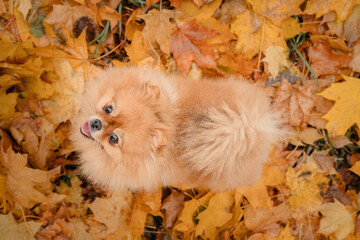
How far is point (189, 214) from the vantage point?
7.57 feet

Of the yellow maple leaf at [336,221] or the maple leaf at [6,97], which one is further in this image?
the yellow maple leaf at [336,221]

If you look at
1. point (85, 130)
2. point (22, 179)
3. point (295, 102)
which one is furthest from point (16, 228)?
point (295, 102)

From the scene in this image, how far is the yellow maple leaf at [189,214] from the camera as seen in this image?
7.45 feet

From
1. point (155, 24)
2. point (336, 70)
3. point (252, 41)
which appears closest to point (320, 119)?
point (336, 70)

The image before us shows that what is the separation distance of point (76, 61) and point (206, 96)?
A: 4.25 ft

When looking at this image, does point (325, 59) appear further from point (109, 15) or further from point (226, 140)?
point (109, 15)

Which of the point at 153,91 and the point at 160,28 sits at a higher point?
the point at 160,28

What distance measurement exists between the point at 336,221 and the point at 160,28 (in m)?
2.63

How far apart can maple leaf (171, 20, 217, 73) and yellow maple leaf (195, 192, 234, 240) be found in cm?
129

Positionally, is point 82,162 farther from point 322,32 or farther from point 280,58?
point 322,32

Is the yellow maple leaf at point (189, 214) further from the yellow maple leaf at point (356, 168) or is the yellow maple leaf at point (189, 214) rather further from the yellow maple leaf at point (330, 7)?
the yellow maple leaf at point (330, 7)

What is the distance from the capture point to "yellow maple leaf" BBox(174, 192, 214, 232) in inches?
89.4

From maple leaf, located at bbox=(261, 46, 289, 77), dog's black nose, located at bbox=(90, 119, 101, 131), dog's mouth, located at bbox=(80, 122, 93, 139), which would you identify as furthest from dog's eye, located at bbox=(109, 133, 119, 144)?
maple leaf, located at bbox=(261, 46, 289, 77)

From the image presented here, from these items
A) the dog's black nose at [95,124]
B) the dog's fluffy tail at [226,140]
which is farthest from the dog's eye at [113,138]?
the dog's fluffy tail at [226,140]
